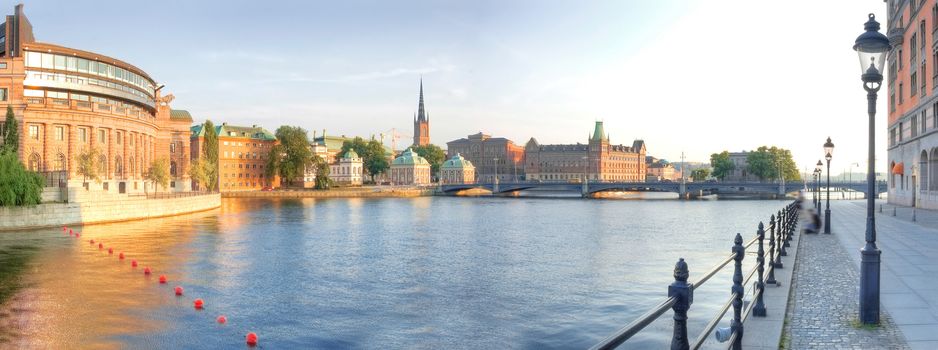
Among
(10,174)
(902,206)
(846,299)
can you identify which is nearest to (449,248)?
(846,299)

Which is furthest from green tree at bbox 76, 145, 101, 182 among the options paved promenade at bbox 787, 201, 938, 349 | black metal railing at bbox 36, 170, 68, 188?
paved promenade at bbox 787, 201, 938, 349

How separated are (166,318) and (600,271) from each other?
56.6 ft

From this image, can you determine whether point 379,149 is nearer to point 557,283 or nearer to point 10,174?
point 10,174

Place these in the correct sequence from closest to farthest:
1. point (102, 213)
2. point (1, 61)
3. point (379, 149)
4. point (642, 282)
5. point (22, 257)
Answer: point (642, 282), point (22, 257), point (102, 213), point (1, 61), point (379, 149)

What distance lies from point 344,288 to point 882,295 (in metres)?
17.1

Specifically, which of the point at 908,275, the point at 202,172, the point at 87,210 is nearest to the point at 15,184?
the point at 87,210

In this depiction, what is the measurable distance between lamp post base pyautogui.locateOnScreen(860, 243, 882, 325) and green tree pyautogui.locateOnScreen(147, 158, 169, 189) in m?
84.4

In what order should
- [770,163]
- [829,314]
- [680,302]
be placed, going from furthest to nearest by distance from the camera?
[770,163], [829,314], [680,302]

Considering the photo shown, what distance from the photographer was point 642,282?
2550 centimetres

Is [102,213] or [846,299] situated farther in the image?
[102,213]

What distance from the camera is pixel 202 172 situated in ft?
320

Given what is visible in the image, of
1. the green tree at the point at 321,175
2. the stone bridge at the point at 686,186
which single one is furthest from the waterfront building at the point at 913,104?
the green tree at the point at 321,175

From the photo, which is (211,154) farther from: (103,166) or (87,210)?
(87,210)

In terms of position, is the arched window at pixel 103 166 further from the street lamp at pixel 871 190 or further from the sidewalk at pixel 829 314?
the street lamp at pixel 871 190
